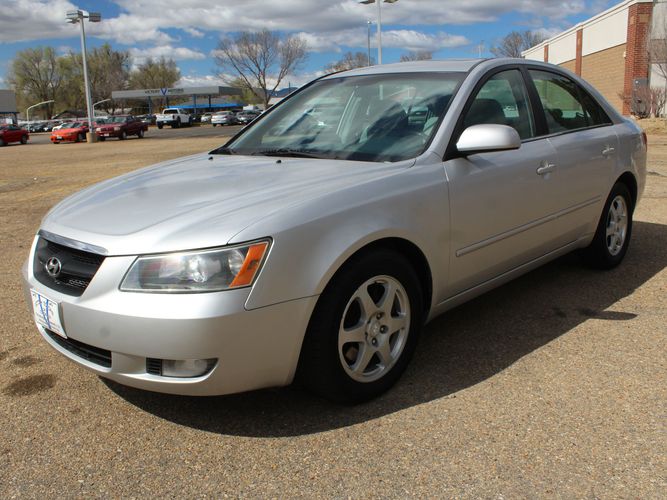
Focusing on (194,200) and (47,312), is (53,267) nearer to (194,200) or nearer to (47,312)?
(47,312)

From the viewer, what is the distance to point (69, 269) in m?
2.69

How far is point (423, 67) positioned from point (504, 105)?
544mm

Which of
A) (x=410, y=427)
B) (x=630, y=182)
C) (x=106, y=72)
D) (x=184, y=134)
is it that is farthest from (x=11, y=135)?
(x=106, y=72)

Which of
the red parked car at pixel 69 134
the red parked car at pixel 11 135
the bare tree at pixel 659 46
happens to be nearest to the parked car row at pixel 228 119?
the red parked car at pixel 69 134

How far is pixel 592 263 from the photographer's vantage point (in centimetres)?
496

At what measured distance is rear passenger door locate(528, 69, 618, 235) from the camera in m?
4.14

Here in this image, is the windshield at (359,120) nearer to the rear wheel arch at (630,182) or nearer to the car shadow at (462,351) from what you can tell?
the car shadow at (462,351)

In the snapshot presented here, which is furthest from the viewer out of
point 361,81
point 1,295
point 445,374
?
point 1,295

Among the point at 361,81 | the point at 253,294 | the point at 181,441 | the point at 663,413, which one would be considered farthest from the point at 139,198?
the point at 663,413

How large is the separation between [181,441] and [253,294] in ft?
2.58

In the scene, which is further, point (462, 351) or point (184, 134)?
point (184, 134)

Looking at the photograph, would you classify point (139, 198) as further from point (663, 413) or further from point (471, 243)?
point (663, 413)

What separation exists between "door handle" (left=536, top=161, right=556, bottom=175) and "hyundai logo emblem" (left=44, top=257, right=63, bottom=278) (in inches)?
106

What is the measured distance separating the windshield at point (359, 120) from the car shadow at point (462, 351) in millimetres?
1157
